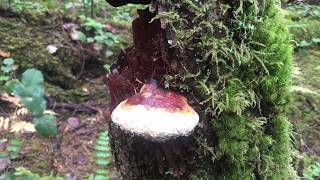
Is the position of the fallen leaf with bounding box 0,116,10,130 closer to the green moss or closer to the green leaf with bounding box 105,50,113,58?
the green moss

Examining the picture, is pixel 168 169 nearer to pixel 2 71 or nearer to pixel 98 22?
pixel 2 71

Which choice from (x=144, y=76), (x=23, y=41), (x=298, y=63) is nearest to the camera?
(x=144, y=76)

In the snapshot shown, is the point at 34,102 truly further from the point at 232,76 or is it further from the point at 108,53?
the point at 108,53

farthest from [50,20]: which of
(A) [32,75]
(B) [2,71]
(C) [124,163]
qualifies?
(A) [32,75]

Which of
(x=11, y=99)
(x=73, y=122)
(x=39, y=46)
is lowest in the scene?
(x=73, y=122)

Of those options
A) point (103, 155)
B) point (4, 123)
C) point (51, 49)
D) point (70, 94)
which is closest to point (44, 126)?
point (103, 155)

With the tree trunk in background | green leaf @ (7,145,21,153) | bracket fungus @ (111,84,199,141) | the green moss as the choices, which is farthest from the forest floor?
bracket fungus @ (111,84,199,141)
